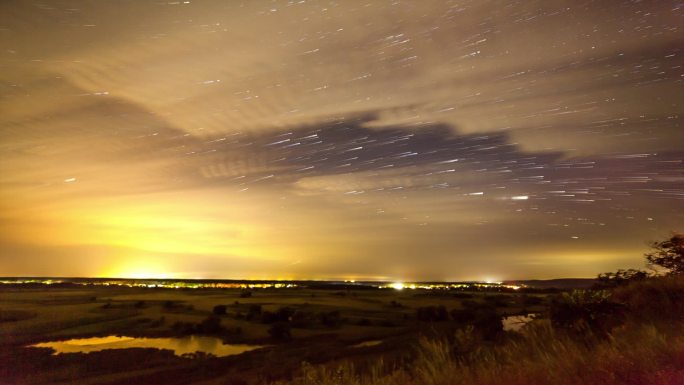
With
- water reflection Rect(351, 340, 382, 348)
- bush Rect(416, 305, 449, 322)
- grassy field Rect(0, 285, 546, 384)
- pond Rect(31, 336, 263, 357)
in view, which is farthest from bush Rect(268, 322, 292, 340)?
bush Rect(416, 305, 449, 322)

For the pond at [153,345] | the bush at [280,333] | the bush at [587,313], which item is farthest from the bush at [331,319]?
the bush at [587,313]

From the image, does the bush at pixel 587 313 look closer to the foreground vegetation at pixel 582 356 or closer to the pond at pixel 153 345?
the foreground vegetation at pixel 582 356


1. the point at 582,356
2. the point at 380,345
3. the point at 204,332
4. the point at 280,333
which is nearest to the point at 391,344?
the point at 380,345

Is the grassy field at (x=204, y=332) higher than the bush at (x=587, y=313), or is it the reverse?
the bush at (x=587, y=313)

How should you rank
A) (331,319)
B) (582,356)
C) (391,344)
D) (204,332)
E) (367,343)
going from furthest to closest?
1. (331,319)
2. (204,332)
3. (367,343)
4. (391,344)
5. (582,356)

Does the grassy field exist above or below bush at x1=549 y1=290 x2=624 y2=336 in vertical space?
below

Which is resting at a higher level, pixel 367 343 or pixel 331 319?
pixel 331 319

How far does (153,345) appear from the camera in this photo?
27.2 m

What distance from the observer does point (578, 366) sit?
22.0 feet

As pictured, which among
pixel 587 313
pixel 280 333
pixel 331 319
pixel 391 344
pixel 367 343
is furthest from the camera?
pixel 331 319

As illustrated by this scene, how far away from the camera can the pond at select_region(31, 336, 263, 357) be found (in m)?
25.6

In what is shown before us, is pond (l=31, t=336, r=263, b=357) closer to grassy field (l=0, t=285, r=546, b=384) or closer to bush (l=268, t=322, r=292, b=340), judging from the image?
grassy field (l=0, t=285, r=546, b=384)

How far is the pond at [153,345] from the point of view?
25614 millimetres

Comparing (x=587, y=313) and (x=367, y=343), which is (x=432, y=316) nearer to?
(x=367, y=343)
